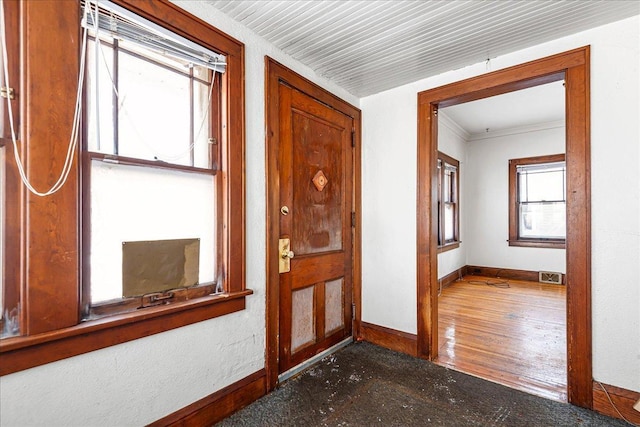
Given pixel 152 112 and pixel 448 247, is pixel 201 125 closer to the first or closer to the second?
pixel 152 112

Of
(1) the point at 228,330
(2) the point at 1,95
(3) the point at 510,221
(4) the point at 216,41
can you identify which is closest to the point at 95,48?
(2) the point at 1,95

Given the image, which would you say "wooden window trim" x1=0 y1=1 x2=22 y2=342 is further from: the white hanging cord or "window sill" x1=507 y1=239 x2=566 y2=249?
"window sill" x1=507 y1=239 x2=566 y2=249

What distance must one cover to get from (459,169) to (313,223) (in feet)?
14.0

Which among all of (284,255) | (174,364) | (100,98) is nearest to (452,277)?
(284,255)

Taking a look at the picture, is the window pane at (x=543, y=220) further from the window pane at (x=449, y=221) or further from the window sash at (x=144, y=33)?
the window sash at (x=144, y=33)

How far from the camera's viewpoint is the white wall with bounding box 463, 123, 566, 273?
5250 mm

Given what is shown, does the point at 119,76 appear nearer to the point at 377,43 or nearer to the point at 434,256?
the point at 377,43

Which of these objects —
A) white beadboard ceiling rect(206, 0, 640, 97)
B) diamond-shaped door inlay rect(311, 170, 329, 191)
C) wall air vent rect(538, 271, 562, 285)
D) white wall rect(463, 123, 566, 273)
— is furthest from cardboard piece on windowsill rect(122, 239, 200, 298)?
wall air vent rect(538, 271, 562, 285)

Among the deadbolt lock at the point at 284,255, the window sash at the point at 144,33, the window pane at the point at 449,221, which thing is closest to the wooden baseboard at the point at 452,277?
the window pane at the point at 449,221

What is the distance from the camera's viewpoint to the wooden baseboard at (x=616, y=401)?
1768 millimetres

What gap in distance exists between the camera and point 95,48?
4.57ft

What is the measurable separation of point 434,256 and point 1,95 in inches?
110

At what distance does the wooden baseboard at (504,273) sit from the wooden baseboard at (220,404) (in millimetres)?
5121

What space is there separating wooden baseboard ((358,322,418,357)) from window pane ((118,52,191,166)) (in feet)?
7.40
